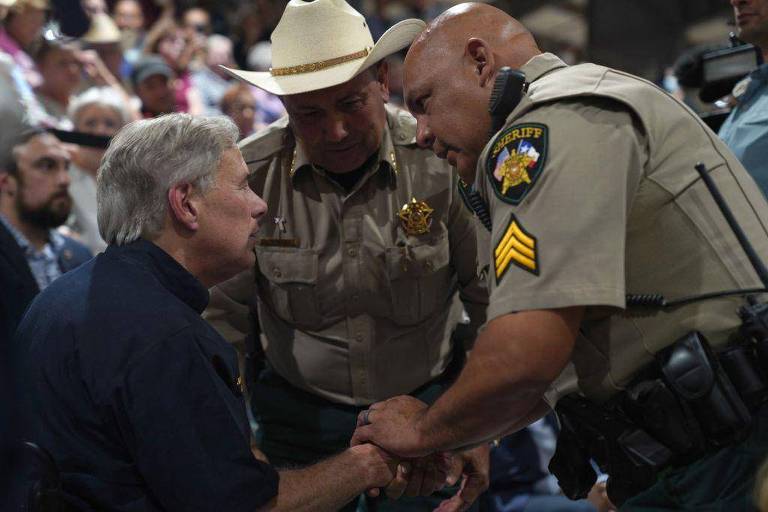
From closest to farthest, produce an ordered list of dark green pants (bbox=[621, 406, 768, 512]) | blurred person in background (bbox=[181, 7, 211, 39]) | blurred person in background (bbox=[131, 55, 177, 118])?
dark green pants (bbox=[621, 406, 768, 512]) < blurred person in background (bbox=[131, 55, 177, 118]) < blurred person in background (bbox=[181, 7, 211, 39])

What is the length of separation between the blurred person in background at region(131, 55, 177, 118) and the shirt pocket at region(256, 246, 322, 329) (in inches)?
148

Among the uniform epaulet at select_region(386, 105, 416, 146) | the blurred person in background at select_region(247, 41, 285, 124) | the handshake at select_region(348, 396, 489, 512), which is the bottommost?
the blurred person in background at select_region(247, 41, 285, 124)

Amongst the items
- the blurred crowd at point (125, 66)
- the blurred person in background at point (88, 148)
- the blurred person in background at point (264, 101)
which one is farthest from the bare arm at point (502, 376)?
the blurred person in background at point (264, 101)

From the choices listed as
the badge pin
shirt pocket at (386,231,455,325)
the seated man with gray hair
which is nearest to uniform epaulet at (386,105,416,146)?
shirt pocket at (386,231,455,325)

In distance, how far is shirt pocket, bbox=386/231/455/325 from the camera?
331cm

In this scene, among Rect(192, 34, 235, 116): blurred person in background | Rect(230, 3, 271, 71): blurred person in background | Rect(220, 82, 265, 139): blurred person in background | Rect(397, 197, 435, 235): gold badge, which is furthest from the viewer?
Rect(230, 3, 271, 71): blurred person in background

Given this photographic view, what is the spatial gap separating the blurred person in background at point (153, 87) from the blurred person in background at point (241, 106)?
0.56m

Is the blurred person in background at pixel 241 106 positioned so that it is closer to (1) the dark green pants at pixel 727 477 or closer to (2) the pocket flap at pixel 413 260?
(2) the pocket flap at pixel 413 260

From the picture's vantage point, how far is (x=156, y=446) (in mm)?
2244

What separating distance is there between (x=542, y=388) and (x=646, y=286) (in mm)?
314

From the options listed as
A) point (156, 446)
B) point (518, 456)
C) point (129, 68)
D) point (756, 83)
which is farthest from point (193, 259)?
point (129, 68)

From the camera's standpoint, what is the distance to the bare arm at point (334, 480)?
8.05 ft

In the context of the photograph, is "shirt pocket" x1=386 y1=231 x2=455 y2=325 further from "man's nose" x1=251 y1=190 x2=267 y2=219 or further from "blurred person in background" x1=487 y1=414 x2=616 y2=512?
"blurred person in background" x1=487 y1=414 x2=616 y2=512

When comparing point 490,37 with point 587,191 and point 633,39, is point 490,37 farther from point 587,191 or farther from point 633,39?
point 633,39
